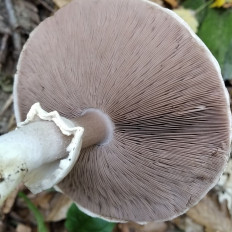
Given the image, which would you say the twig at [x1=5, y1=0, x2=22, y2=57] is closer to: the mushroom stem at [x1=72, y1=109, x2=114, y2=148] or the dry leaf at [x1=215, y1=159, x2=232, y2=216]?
the mushroom stem at [x1=72, y1=109, x2=114, y2=148]

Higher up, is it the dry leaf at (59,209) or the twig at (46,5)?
the twig at (46,5)

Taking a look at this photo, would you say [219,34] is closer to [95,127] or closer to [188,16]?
[188,16]

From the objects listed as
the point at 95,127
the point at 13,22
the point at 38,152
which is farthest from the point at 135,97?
the point at 13,22

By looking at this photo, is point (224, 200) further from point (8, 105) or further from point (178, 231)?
point (8, 105)

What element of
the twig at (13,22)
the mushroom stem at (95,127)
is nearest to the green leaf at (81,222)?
the mushroom stem at (95,127)

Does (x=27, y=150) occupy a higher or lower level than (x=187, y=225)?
higher

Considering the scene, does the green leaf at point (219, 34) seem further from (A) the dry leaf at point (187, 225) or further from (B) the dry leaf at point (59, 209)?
(B) the dry leaf at point (59, 209)

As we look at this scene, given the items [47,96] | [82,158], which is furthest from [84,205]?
[47,96]
